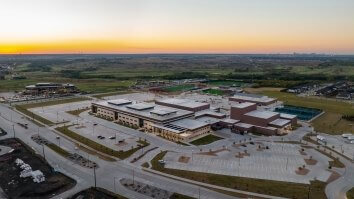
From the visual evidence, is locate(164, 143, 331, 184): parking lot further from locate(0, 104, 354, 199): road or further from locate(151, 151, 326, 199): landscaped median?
locate(0, 104, 354, 199): road

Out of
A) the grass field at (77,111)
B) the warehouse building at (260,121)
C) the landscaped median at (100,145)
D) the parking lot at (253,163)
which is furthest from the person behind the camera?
the grass field at (77,111)

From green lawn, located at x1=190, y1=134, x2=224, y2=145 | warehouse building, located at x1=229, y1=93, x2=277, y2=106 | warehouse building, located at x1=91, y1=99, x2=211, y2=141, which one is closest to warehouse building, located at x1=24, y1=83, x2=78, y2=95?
warehouse building, located at x1=91, y1=99, x2=211, y2=141

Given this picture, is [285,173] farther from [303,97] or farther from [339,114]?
[303,97]

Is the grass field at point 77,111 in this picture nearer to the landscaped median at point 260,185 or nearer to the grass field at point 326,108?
the landscaped median at point 260,185

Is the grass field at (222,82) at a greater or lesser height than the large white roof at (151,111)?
lesser

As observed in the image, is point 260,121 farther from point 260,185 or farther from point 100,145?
point 100,145

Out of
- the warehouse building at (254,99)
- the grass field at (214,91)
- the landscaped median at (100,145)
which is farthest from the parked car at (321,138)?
the grass field at (214,91)

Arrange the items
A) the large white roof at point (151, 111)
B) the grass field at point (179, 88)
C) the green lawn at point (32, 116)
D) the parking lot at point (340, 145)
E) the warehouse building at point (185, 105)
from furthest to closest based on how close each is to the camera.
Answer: the grass field at point (179, 88), the warehouse building at point (185, 105), the green lawn at point (32, 116), the large white roof at point (151, 111), the parking lot at point (340, 145)
